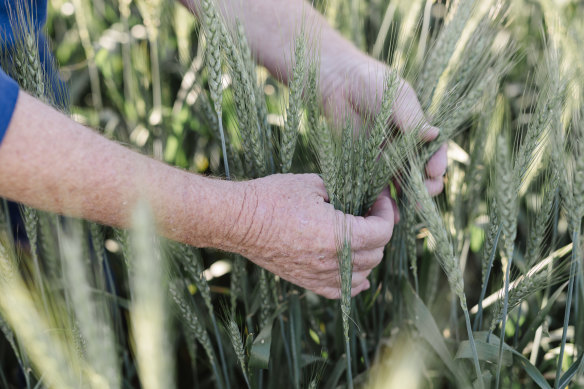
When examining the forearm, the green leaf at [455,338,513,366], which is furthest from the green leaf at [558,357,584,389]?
the forearm

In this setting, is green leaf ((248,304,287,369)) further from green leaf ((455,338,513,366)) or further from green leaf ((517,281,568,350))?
green leaf ((517,281,568,350))

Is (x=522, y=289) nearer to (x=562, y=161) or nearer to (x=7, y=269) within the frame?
(x=562, y=161)

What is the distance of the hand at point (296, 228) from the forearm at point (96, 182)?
4 centimetres

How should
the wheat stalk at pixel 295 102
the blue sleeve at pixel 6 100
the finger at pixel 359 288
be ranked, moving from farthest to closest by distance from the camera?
the finger at pixel 359 288
the wheat stalk at pixel 295 102
the blue sleeve at pixel 6 100

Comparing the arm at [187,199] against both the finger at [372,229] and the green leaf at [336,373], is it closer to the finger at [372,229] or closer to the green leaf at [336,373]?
the finger at [372,229]

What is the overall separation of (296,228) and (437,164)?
356 mm

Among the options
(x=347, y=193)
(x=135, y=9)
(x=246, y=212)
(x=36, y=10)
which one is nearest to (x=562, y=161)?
(x=347, y=193)

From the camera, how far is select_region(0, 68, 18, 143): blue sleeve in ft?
2.05

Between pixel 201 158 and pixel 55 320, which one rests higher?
pixel 201 158

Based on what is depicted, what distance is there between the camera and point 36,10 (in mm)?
994

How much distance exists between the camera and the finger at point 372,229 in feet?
2.72

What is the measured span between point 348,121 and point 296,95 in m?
0.10

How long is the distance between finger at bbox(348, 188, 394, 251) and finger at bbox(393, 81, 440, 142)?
0.49ft

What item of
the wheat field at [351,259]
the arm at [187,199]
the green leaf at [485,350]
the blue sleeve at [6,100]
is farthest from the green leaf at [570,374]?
the blue sleeve at [6,100]
